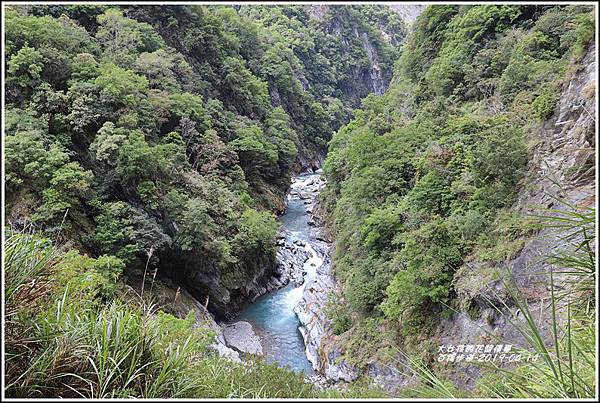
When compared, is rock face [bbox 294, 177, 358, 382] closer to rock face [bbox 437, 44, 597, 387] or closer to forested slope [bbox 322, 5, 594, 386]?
forested slope [bbox 322, 5, 594, 386]

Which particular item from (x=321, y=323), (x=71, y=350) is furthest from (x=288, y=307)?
(x=71, y=350)

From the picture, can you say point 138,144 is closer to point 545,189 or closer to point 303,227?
point 303,227

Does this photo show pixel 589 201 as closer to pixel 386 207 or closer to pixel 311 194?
pixel 386 207

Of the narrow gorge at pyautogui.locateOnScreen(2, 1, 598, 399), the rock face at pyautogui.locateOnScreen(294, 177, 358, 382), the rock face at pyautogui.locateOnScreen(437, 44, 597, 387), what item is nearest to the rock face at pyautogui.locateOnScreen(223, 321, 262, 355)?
the narrow gorge at pyautogui.locateOnScreen(2, 1, 598, 399)

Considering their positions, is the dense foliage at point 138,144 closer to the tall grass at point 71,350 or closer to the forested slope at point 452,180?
the tall grass at point 71,350

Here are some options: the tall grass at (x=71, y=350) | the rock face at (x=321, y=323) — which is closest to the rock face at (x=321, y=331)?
the rock face at (x=321, y=323)

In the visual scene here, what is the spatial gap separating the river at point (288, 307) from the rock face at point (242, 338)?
0.74ft

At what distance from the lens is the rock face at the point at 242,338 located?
10414mm

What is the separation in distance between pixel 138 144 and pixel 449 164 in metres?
8.91

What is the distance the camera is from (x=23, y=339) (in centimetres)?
185

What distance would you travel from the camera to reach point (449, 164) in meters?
8.65

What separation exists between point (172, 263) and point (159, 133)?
594 cm

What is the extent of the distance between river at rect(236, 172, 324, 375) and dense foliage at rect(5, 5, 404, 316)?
1.14 metres

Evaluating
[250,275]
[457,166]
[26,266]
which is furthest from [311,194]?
[26,266]
